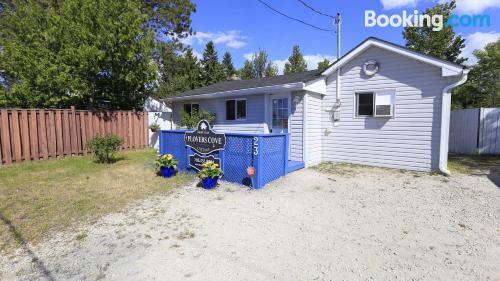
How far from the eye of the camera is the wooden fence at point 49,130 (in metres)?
8.73

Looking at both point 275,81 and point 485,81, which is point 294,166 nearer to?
point 275,81

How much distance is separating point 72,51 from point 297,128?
10.1 metres

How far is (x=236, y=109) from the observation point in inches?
404

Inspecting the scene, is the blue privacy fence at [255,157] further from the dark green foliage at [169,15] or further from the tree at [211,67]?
the tree at [211,67]

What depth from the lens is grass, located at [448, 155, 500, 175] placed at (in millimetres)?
7414

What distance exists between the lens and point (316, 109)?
29.0 ft

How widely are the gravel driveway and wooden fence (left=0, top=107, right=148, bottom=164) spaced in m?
7.17

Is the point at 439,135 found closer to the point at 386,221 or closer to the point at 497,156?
the point at 386,221

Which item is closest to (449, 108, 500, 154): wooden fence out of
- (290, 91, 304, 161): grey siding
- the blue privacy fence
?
(290, 91, 304, 161): grey siding

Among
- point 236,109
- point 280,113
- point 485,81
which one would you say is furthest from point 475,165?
point 485,81

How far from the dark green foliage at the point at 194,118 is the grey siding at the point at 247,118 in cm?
28

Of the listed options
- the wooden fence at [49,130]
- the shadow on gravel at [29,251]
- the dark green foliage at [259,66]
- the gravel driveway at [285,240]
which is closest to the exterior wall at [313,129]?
the gravel driveway at [285,240]

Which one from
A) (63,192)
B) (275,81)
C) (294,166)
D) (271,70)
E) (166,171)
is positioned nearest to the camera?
(63,192)

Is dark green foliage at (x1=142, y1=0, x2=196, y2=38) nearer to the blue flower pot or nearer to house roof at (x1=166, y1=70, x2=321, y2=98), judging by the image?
house roof at (x1=166, y1=70, x2=321, y2=98)
